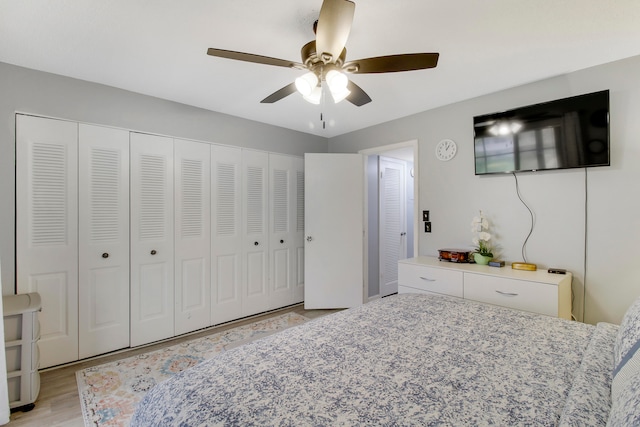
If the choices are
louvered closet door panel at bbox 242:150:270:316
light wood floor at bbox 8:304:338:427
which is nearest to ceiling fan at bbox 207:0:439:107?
louvered closet door panel at bbox 242:150:270:316

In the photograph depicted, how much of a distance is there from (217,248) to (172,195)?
2.31ft

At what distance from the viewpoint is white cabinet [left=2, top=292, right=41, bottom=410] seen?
6.04 feet

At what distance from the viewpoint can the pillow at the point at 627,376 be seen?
66 centimetres

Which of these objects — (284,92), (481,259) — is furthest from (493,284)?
(284,92)

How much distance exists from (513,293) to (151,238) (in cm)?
304

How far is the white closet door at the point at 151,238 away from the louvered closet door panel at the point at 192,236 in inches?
2.6

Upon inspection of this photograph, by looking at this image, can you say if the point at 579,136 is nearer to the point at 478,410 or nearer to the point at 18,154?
the point at 478,410

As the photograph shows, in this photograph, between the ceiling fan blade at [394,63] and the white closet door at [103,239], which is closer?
the ceiling fan blade at [394,63]

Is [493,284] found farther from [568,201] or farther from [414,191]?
[414,191]

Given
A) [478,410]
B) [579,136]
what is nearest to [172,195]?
[478,410]

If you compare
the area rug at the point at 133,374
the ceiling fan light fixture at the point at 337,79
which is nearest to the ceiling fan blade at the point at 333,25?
Answer: the ceiling fan light fixture at the point at 337,79

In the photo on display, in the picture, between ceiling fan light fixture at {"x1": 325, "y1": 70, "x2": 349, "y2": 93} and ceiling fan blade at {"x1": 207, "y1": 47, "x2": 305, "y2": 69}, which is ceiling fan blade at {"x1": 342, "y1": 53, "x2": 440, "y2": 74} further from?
ceiling fan blade at {"x1": 207, "y1": 47, "x2": 305, "y2": 69}

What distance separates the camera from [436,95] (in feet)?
8.88

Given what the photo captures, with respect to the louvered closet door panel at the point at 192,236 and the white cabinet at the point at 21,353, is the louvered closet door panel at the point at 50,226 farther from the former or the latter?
the louvered closet door panel at the point at 192,236
